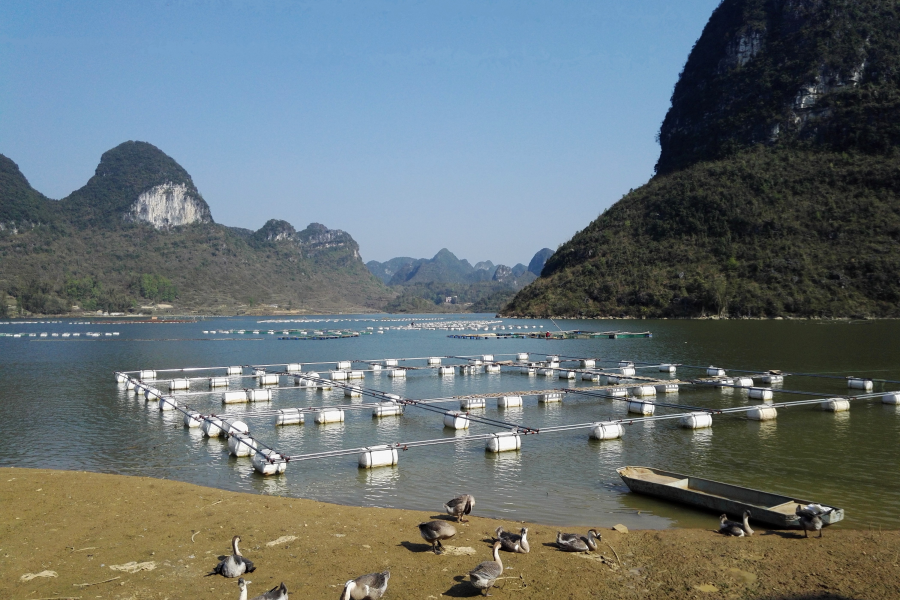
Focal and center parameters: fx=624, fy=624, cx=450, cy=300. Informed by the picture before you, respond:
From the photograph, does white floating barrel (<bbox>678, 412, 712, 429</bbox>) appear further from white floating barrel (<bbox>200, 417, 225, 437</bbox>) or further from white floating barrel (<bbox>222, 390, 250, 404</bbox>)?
white floating barrel (<bbox>222, 390, 250, 404</bbox>)

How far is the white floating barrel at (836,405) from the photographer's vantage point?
28341 mm

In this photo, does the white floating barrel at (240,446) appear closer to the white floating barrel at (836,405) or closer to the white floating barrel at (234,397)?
the white floating barrel at (234,397)

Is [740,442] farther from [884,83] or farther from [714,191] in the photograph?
[884,83]

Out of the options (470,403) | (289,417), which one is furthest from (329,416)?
(470,403)

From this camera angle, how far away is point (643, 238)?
13425cm

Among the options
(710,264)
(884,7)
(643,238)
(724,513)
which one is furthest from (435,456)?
(884,7)

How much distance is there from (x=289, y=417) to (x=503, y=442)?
1000 cm

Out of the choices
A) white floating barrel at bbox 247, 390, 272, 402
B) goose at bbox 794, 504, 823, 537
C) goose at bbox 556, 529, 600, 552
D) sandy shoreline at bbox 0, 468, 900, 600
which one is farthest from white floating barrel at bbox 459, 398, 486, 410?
goose at bbox 556, 529, 600, 552

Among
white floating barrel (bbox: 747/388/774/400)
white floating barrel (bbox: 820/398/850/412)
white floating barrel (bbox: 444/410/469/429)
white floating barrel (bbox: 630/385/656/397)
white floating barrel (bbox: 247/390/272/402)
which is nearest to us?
white floating barrel (bbox: 444/410/469/429)

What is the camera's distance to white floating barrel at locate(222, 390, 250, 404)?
31.7m

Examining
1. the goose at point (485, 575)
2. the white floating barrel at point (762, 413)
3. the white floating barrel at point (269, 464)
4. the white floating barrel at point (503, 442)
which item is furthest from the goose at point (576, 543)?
the white floating barrel at point (762, 413)

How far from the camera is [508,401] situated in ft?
101

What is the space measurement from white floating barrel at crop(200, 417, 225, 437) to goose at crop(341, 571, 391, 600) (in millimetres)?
15956

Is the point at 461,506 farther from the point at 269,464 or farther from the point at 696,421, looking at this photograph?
the point at 696,421
